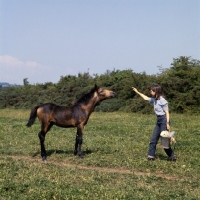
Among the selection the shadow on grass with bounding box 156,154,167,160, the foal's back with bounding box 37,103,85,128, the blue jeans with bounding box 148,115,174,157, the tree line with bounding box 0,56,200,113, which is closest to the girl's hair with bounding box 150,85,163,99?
the blue jeans with bounding box 148,115,174,157

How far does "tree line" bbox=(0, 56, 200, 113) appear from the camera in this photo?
31500mm

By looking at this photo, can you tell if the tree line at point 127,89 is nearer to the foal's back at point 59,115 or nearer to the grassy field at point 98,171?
the grassy field at point 98,171

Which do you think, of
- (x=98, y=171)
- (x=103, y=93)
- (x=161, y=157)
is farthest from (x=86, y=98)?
(x=98, y=171)

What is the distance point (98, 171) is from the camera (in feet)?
28.2

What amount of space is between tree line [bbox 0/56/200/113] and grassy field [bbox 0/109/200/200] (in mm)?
17727

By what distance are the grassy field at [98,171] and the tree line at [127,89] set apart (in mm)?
17727

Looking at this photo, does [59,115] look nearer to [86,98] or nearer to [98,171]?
[86,98]

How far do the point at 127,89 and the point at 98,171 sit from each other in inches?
1147

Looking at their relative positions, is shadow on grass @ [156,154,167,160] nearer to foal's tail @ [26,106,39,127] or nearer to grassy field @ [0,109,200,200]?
grassy field @ [0,109,200,200]

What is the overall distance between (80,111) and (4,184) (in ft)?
13.9

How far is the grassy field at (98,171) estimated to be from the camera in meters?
6.51

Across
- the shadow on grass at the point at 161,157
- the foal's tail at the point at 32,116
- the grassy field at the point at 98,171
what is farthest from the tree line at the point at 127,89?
the foal's tail at the point at 32,116

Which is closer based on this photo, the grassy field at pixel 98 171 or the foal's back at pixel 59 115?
the grassy field at pixel 98 171

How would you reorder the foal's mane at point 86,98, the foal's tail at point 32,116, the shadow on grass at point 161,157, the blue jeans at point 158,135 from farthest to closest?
1. the foal's mane at point 86,98
2. the foal's tail at point 32,116
3. the shadow on grass at point 161,157
4. the blue jeans at point 158,135
